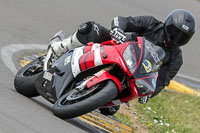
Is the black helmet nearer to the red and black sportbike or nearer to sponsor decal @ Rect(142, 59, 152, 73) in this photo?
the red and black sportbike

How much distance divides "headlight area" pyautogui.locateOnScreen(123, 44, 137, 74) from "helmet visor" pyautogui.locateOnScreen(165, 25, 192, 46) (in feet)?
2.07

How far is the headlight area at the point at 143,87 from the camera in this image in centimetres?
445

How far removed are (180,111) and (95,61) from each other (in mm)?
Answer: 2786

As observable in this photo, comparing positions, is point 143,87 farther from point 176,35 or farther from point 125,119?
point 125,119

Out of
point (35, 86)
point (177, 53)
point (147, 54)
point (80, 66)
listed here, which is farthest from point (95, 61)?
point (177, 53)

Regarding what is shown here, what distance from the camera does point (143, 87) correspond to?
176 inches

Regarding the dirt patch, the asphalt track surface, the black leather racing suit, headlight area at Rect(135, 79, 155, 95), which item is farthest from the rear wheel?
the dirt patch

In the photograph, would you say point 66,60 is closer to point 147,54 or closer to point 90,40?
point 90,40

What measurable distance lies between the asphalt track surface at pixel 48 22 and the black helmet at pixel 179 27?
5.04 ft

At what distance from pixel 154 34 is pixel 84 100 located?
1656 millimetres

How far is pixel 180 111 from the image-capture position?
22.8 feet

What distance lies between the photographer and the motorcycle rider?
16.0ft

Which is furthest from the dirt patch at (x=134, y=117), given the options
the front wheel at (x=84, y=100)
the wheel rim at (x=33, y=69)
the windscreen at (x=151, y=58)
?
the front wheel at (x=84, y=100)

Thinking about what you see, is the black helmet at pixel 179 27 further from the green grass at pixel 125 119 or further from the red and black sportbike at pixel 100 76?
the green grass at pixel 125 119
